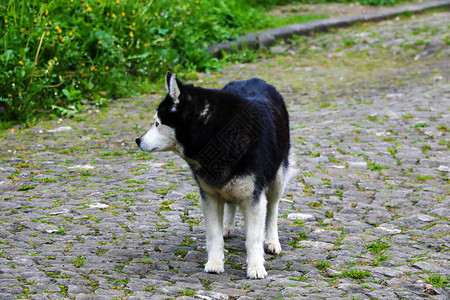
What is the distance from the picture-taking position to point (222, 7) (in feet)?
47.7

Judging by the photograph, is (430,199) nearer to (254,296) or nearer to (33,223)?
(254,296)

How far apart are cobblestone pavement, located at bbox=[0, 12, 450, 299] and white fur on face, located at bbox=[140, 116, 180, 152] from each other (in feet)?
2.84

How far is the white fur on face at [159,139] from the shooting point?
181 inches

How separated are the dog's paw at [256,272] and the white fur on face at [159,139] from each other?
3.27 feet

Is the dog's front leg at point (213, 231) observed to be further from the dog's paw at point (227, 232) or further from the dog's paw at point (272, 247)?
the dog's paw at point (227, 232)

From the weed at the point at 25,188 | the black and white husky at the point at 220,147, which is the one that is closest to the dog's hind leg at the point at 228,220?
the black and white husky at the point at 220,147

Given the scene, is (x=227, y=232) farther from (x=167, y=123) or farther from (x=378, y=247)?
(x=167, y=123)

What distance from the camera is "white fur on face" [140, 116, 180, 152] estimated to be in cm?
460

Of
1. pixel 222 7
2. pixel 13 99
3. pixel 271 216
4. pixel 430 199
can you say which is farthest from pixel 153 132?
pixel 222 7

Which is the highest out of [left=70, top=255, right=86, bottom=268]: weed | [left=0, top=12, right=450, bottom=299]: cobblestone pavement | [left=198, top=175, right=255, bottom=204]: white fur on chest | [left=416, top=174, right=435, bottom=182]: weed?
[left=198, top=175, right=255, bottom=204]: white fur on chest

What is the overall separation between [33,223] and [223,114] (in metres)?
2.06

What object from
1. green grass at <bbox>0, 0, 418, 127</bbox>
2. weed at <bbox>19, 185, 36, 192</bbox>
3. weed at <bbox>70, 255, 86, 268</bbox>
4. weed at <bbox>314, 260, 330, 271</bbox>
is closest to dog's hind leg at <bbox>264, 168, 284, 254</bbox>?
weed at <bbox>314, 260, 330, 271</bbox>

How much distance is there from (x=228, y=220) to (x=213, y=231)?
29.4 inches

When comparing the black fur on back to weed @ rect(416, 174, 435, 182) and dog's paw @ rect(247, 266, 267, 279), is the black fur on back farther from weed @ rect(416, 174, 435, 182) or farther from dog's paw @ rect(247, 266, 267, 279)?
weed @ rect(416, 174, 435, 182)
